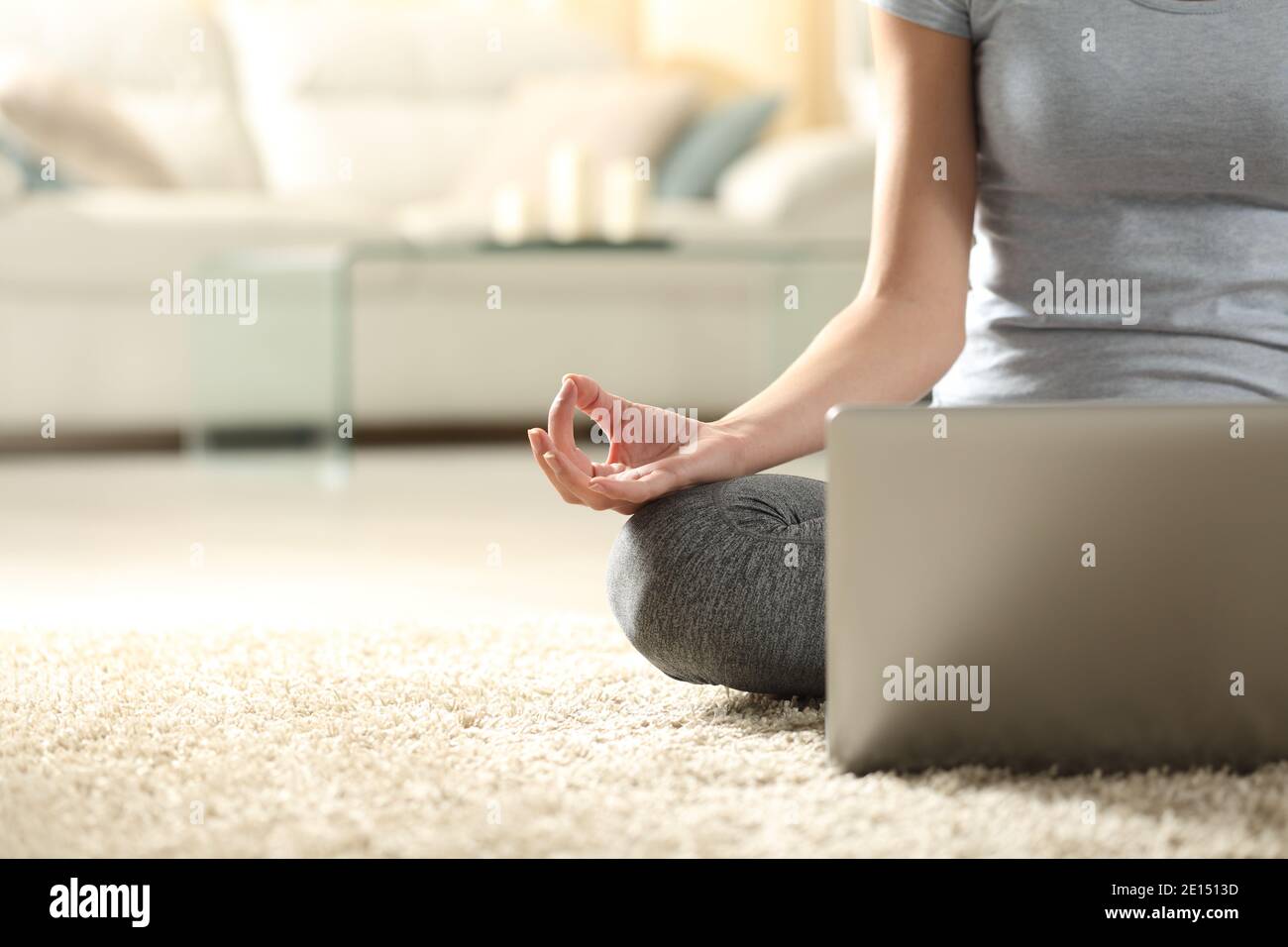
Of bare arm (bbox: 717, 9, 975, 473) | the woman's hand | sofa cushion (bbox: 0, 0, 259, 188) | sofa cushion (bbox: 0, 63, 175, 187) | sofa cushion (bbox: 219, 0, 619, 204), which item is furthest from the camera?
sofa cushion (bbox: 219, 0, 619, 204)

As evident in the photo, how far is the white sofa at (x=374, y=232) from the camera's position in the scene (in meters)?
3.12

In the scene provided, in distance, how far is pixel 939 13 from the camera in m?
1.12

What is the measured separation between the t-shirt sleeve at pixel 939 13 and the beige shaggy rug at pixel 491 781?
46cm

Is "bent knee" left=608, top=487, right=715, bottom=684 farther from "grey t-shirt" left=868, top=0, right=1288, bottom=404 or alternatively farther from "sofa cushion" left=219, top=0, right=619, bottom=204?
"sofa cushion" left=219, top=0, right=619, bottom=204

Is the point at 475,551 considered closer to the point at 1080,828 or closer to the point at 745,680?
the point at 745,680

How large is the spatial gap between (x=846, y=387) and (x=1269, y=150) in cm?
31

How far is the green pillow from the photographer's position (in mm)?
3717

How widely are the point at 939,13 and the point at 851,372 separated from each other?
0.85 ft

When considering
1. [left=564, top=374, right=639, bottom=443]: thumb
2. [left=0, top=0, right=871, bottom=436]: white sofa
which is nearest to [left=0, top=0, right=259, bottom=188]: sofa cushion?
[left=0, top=0, right=871, bottom=436]: white sofa

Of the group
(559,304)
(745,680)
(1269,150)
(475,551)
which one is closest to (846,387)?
(745,680)

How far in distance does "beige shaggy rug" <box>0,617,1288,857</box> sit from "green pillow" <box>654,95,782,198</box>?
2.57 meters
